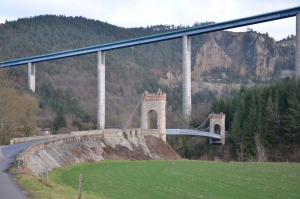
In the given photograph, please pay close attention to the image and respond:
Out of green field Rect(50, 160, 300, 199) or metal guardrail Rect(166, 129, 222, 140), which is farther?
metal guardrail Rect(166, 129, 222, 140)

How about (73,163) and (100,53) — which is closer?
(73,163)

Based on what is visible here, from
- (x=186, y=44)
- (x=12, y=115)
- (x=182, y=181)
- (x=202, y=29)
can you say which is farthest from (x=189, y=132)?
(x=182, y=181)

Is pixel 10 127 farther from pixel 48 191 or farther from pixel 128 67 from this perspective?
pixel 128 67

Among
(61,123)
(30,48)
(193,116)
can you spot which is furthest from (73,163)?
(30,48)

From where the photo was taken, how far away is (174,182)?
886 inches

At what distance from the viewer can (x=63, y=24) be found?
418 ft

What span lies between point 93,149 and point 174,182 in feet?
40.4

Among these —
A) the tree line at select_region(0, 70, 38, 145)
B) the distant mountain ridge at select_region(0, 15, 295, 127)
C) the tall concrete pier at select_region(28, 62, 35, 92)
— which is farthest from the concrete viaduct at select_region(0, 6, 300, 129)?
the distant mountain ridge at select_region(0, 15, 295, 127)

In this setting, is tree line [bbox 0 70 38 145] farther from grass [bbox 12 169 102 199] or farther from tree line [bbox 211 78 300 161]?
Result: grass [bbox 12 169 102 199]

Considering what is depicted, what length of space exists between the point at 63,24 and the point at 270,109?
8909cm

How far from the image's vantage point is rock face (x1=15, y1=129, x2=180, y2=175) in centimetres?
2324

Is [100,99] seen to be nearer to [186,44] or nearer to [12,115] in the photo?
[186,44]

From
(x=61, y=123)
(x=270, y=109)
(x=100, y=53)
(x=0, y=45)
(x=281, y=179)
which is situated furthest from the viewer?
(x=0, y=45)

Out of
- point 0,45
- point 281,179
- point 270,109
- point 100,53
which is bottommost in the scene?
point 281,179
